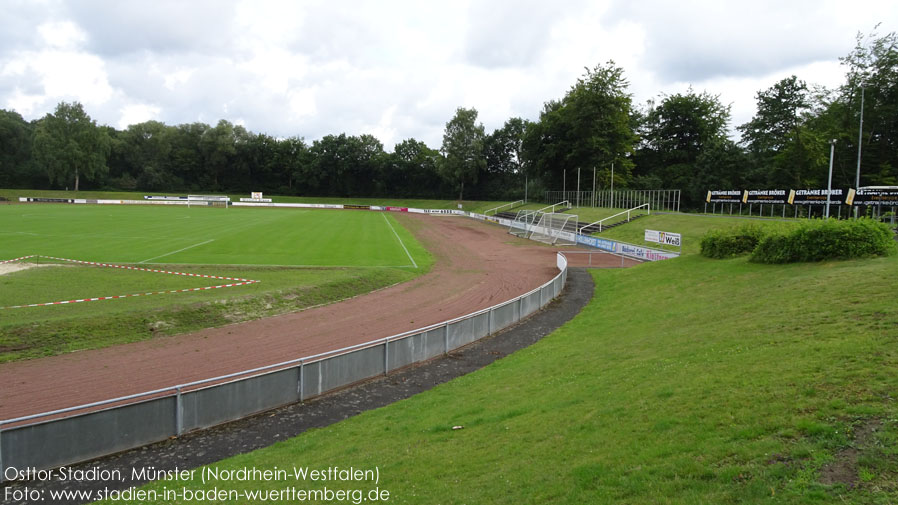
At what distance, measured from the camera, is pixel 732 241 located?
25.3 metres

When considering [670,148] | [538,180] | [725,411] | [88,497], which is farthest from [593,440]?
[538,180]

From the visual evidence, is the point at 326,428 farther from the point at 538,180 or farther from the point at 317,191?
the point at 317,191

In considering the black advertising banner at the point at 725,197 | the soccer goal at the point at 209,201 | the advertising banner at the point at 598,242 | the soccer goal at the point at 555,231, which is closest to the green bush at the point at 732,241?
the advertising banner at the point at 598,242

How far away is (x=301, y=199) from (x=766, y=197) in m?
105

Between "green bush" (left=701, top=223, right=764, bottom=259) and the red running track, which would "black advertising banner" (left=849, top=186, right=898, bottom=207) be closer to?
"green bush" (left=701, top=223, right=764, bottom=259)

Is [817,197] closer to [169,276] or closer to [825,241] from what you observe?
[825,241]

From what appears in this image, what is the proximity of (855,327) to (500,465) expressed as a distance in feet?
27.7

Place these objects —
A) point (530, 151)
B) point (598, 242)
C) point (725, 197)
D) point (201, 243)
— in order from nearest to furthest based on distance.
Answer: point (201, 243) < point (598, 242) < point (725, 197) < point (530, 151)

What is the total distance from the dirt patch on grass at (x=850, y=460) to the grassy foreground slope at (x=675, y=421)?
0.02m

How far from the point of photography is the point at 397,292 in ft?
84.6

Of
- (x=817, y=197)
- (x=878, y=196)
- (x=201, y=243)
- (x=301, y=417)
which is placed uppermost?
(x=817, y=197)

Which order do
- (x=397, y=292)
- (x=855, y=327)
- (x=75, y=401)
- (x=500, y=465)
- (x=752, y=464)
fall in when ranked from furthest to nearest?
(x=397, y=292) < (x=75, y=401) < (x=855, y=327) < (x=500, y=465) < (x=752, y=464)

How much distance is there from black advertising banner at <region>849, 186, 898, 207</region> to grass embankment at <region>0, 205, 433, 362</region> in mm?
28923

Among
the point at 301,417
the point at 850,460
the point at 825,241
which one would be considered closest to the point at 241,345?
the point at 301,417
